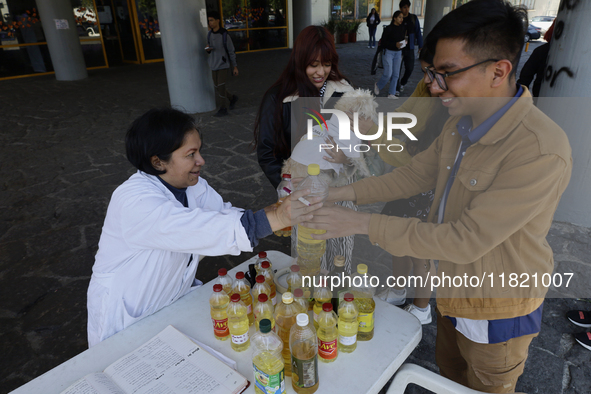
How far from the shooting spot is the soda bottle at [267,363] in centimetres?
132

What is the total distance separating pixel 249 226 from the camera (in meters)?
1.73

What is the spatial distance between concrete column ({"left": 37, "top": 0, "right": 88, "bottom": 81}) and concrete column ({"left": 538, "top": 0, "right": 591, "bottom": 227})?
1274cm

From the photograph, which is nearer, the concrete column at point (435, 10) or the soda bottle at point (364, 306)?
the soda bottle at point (364, 306)

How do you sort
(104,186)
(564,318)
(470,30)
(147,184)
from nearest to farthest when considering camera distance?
1. (470,30)
2. (147,184)
3. (564,318)
4. (104,186)

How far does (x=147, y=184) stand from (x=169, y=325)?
2.25ft

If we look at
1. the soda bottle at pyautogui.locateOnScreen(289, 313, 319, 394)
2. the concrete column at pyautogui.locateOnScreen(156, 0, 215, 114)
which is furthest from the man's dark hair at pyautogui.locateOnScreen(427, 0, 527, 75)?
the concrete column at pyautogui.locateOnScreen(156, 0, 215, 114)

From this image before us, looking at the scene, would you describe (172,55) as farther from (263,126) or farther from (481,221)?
(481,221)

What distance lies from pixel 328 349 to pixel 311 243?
2.59ft

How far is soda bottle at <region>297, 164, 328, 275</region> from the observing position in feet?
6.70

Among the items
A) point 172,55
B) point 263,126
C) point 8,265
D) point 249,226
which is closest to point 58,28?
point 172,55

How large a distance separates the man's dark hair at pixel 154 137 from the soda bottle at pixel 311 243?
2.37 ft

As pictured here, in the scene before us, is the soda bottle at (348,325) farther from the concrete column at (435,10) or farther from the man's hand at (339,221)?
the concrete column at (435,10)

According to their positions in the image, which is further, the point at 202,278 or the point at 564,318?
the point at 202,278

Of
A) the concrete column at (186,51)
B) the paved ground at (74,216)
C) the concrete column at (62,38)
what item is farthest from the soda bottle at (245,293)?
the concrete column at (62,38)
